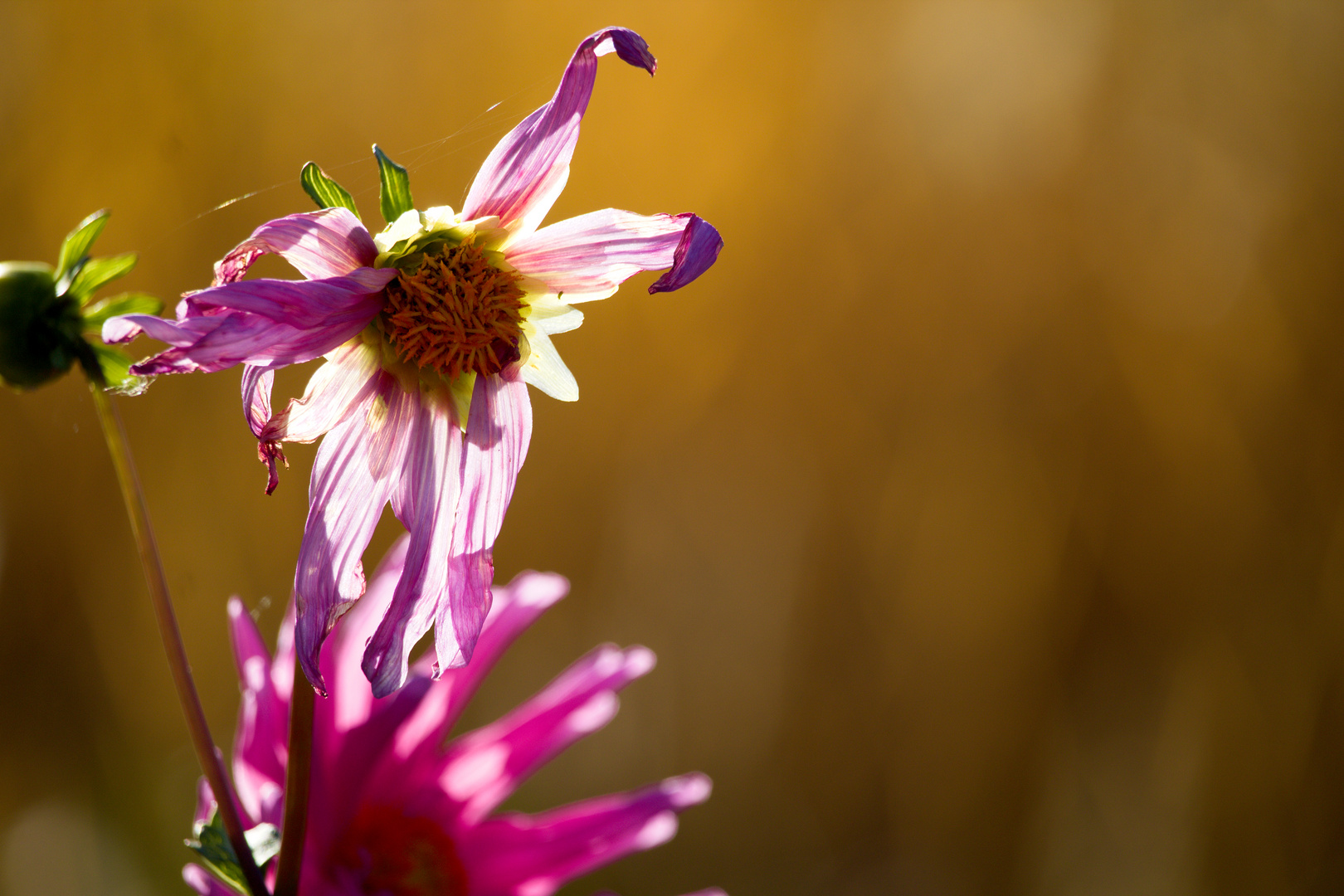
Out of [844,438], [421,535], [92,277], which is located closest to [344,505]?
[421,535]

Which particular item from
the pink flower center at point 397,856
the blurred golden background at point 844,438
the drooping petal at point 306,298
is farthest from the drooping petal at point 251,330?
the blurred golden background at point 844,438

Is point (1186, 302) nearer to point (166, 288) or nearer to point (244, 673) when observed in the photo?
point (244, 673)

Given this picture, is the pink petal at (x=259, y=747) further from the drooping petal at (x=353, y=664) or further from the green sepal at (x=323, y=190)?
the green sepal at (x=323, y=190)

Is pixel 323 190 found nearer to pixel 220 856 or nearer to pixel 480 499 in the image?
pixel 480 499

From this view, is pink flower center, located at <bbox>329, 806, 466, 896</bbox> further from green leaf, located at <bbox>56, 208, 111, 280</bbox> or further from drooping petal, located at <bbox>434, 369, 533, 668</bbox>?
green leaf, located at <bbox>56, 208, 111, 280</bbox>

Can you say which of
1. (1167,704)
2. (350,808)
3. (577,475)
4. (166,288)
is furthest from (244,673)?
(1167,704)

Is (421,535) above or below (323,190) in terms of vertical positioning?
below
